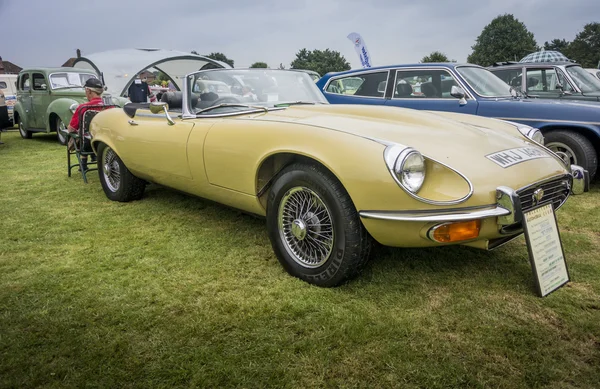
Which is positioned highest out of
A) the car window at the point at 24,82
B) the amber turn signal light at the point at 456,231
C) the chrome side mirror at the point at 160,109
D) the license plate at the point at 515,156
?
the car window at the point at 24,82

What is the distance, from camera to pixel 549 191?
240cm

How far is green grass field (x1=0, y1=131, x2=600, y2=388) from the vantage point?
5.88ft

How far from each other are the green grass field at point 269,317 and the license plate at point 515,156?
0.74 m

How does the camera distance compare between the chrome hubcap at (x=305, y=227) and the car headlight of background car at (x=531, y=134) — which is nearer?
the chrome hubcap at (x=305, y=227)

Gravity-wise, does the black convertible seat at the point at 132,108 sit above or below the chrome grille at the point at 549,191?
above

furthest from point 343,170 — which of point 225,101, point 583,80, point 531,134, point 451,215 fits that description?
point 583,80

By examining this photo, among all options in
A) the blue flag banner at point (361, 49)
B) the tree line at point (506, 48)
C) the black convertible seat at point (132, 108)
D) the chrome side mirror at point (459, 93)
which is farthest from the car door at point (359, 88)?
the tree line at point (506, 48)

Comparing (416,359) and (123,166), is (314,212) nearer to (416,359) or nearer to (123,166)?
(416,359)

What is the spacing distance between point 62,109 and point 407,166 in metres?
9.19

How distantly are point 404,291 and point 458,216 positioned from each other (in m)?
0.63

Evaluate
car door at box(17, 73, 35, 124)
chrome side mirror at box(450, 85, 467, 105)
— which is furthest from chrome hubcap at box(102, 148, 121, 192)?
car door at box(17, 73, 35, 124)

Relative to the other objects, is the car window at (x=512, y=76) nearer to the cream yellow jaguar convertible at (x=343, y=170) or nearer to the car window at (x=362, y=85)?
the car window at (x=362, y=85)

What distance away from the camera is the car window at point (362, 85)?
6.22 m

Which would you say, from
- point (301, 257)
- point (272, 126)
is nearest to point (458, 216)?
point (301, 257)
